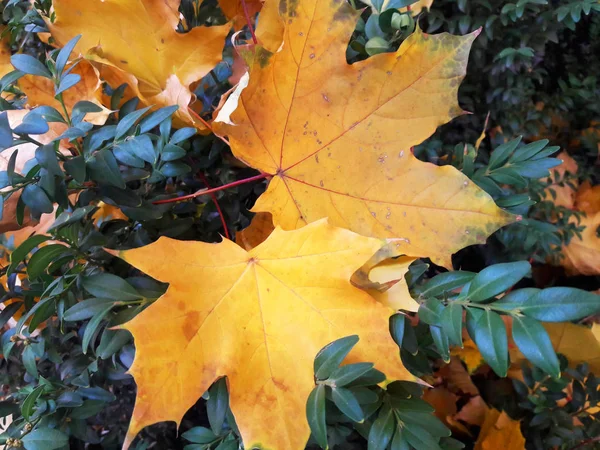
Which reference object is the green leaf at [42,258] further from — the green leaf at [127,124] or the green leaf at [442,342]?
the green leaf at [442,342]

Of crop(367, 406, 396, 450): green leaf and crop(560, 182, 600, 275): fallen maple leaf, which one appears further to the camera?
crop(560, 182, 600, 275): fallen maple leaf

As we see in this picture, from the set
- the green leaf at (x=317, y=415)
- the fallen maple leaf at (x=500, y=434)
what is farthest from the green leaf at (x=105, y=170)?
the fallen maple leaf at (x=500, y=434)

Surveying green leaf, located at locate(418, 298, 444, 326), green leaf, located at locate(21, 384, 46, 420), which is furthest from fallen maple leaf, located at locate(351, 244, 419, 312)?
green leaf, located at locate(21, 384, 46, 420)

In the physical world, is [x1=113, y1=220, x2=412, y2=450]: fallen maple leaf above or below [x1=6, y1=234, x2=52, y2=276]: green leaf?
below

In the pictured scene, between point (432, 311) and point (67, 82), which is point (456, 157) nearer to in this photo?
point (432, 311)

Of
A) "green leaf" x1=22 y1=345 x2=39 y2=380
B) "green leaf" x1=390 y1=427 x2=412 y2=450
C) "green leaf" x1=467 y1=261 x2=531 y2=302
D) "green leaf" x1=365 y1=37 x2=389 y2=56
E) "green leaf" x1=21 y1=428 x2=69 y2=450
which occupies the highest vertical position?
"green leaf" x1=365 y1=37 x2=389 y2=56

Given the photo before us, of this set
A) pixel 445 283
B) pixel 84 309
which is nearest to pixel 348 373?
pixel 445 283

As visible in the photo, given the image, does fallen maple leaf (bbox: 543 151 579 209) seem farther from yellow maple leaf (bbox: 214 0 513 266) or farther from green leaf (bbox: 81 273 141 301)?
green leaf (bbox: 81 273 141 301)

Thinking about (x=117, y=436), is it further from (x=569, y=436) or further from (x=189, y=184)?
(x=569, y=436)
